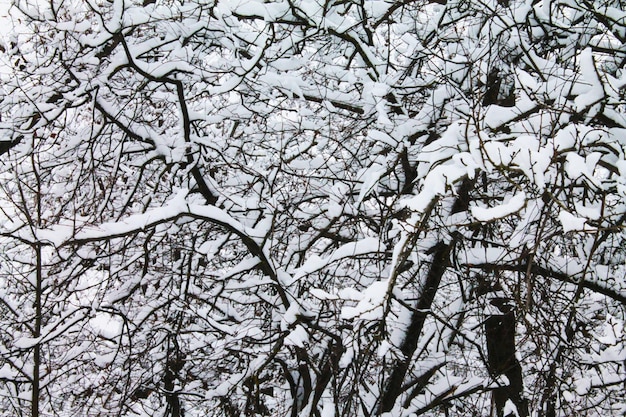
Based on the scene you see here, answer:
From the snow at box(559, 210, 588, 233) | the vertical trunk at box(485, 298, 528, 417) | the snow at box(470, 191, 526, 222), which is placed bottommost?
the snow at box(559, 210, 588, 233)

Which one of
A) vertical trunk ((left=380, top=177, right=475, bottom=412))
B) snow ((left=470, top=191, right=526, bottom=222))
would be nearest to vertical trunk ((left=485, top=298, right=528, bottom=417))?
vertical trunk ((left=380, top=177, right=475, bottom=412))

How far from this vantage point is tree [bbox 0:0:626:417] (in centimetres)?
359

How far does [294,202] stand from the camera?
182 inches

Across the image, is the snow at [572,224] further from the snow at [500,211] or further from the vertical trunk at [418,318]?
the vertical trunk at [418,318]

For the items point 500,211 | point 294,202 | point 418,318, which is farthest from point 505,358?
point 500,211

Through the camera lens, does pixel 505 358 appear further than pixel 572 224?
Yes

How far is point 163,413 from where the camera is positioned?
477 centimetres

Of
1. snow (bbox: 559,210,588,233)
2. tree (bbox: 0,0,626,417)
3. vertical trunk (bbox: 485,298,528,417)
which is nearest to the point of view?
snow (bbox: 559,210,588,233)

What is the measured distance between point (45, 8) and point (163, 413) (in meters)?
3.40

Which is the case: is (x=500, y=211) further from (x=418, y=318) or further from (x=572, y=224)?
(x=418, y=318)

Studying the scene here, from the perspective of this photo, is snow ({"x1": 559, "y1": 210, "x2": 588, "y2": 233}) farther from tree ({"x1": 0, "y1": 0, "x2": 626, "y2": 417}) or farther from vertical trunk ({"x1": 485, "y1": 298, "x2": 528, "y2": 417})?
vertical trunk ({"x1": 485, "y1": 298, "x2": 528, "y2": 417})

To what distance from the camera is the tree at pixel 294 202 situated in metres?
3.59

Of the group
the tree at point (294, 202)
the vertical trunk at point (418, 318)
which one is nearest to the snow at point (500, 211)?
the tree at point (294, 202)

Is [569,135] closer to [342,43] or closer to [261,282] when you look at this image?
[261,282]
